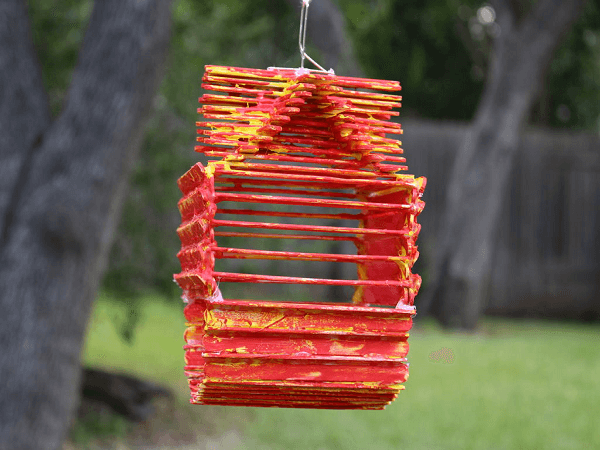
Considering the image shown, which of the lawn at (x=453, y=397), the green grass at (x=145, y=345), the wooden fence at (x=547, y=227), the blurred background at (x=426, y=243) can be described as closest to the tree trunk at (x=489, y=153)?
the blurred background at (x=426, y=243)

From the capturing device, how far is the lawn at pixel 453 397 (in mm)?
5082

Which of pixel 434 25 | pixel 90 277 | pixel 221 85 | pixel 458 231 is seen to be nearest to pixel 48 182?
pixel 90 277

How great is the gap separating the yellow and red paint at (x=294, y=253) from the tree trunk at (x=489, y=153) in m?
6.70

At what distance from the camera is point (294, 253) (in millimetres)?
1348

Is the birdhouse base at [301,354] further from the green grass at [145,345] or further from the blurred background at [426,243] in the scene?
the green grass at [145,345]

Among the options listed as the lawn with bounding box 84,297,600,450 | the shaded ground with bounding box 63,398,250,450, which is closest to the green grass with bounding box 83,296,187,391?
the lawn with bounding box 84,297,600,450

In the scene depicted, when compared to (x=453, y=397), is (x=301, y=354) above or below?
above

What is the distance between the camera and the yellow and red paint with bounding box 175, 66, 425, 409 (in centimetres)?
130

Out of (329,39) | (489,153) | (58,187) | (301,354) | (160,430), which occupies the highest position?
(329,39)

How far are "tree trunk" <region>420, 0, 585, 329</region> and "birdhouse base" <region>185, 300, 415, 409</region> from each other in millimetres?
6853

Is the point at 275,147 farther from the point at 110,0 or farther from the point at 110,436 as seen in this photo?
the point at 110,436

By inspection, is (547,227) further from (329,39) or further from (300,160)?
(300,160)

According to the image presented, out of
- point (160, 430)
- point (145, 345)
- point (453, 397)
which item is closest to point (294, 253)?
point (160, 430)

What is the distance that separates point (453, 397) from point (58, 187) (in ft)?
11.2
